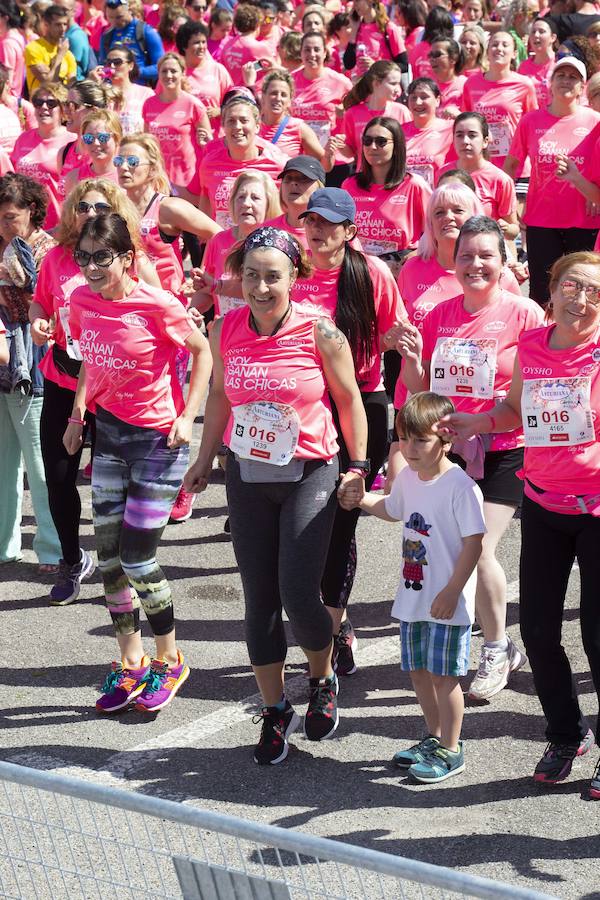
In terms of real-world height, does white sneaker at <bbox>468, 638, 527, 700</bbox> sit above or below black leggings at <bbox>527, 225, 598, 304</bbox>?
below

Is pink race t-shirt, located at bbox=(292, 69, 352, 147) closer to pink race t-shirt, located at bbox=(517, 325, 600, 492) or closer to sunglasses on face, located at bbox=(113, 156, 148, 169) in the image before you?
sunglasses on face, located at bbox=(113, 156, 148, 169)

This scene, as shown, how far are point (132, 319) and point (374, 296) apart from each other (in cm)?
97

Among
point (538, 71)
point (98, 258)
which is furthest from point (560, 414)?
point (538, 71)

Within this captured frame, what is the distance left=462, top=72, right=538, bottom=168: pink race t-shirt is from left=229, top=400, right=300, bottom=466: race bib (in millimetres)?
6166

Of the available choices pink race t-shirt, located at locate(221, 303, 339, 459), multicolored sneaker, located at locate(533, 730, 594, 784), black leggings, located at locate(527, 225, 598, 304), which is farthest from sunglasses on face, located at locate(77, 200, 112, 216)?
black leggings, located at locate(527, 225, 598, 304)

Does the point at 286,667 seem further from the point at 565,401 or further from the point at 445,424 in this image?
the point at 565,401

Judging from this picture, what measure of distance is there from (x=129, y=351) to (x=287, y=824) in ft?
6.43

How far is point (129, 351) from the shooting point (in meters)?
5.37

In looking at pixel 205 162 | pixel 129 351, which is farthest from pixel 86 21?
pixel 129 351

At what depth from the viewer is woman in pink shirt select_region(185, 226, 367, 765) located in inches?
188

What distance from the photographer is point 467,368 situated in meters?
5.32

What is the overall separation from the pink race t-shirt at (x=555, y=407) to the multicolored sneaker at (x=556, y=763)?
2.93 feet

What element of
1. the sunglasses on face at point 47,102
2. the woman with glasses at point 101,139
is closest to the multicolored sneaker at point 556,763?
the woman with glasses at point 101,139

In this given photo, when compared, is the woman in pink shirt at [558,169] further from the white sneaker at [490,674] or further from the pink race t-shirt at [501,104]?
the white sneaker at [490,674]
